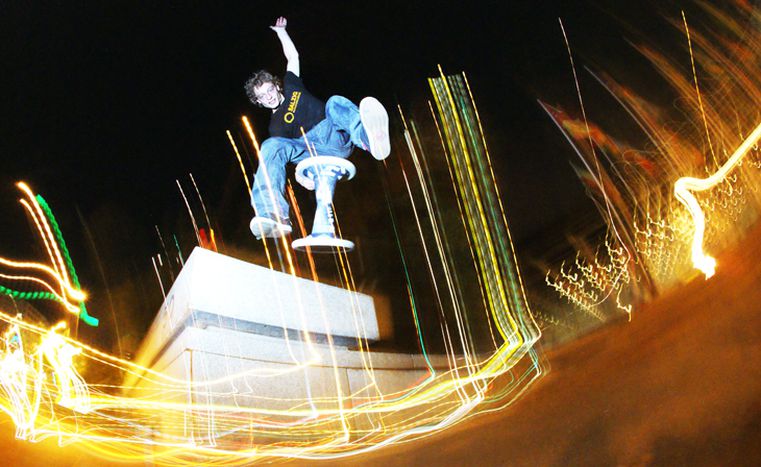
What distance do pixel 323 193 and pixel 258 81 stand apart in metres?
1.09

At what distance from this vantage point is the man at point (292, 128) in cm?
417

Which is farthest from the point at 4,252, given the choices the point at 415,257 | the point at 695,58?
the point at 695,58

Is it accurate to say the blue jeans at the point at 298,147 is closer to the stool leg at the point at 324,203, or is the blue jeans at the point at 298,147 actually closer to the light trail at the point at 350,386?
the stool leg at the point at 324,203

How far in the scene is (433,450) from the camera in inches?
117

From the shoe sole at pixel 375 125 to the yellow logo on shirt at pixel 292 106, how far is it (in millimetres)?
541

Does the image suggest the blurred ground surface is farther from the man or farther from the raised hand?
the raised hand

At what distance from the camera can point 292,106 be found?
4.25 metres

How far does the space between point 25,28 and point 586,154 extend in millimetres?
5050

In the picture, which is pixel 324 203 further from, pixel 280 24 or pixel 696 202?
pixel 696 202

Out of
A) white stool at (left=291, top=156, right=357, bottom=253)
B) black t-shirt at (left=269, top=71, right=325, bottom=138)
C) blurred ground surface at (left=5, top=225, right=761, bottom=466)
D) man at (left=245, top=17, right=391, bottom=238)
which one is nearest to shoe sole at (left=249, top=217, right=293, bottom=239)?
man at (left=245, top=17, right=391, bottom=238)

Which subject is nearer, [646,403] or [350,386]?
[646,403]

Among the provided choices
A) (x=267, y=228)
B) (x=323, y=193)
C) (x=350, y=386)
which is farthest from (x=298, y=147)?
(x=350, y=386)

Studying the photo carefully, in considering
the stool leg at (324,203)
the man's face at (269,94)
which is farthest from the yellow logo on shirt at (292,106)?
the stool leg at (324,203)

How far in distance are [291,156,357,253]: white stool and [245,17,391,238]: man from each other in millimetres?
87
